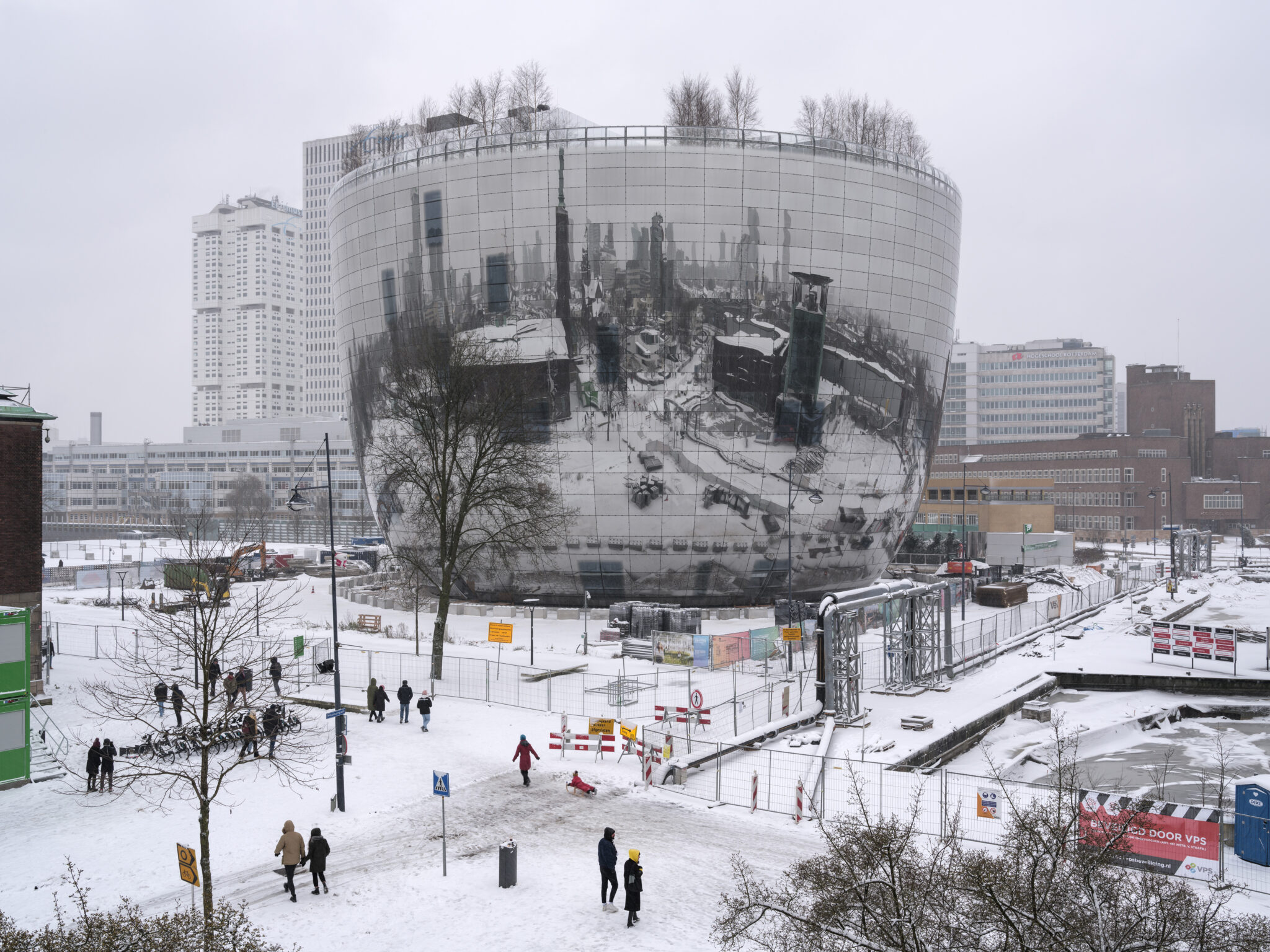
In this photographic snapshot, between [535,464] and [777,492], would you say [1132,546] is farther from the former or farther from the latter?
[535,464]

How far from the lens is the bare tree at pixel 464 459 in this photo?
43.1m

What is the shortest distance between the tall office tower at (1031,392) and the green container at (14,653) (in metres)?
175

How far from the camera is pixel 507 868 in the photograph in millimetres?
18000

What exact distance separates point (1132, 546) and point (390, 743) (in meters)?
120

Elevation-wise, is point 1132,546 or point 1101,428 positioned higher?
point 1101,428

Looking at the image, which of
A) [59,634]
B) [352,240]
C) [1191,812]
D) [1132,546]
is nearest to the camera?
[1191,812]

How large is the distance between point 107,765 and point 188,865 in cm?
960

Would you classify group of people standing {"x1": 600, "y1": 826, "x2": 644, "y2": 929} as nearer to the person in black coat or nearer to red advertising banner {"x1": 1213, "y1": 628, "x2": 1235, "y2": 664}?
the person in black coat

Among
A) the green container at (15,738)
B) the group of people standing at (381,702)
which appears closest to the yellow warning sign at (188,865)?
the green container at (15,738)

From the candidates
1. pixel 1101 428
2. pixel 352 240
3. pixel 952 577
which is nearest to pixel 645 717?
pixel 352 240

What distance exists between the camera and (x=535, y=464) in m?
49.8

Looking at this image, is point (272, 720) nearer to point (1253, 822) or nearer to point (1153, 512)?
point (1253, 822)

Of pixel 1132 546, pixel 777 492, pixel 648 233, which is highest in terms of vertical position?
pixel 648 233

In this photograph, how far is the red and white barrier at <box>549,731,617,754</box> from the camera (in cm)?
2698
